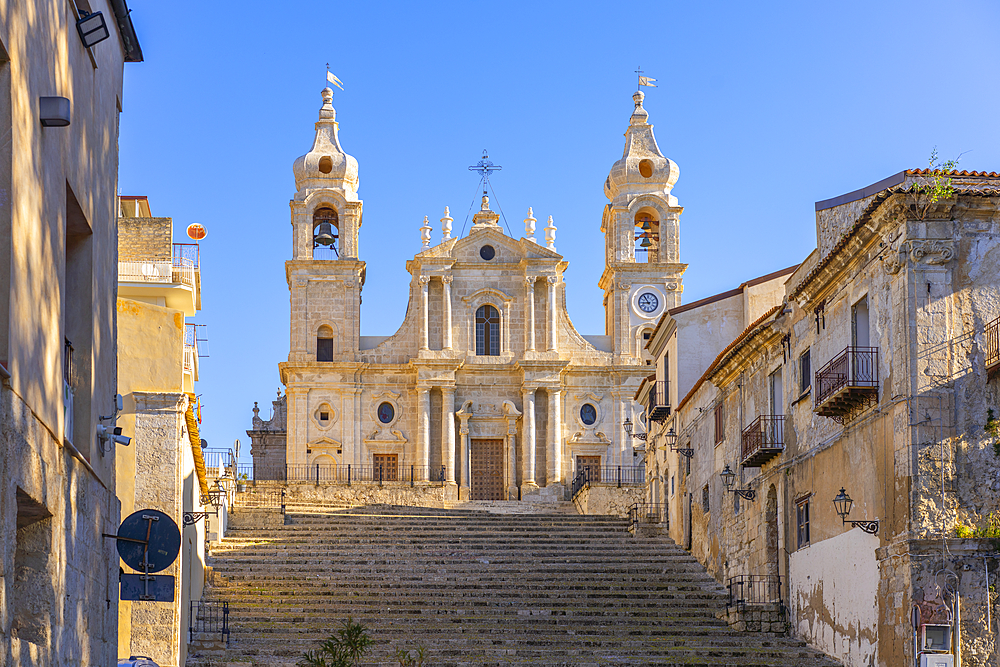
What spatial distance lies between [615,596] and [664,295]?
2778cm

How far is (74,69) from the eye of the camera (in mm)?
11250

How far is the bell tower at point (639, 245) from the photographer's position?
53.9 m

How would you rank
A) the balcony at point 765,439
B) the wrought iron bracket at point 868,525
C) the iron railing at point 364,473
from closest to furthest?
the wrought iron bracket at point 868,525, the balcony at point 765,439, the iron railing at point 364,473

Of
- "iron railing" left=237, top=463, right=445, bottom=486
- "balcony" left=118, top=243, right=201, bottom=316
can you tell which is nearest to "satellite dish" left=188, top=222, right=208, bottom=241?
"balcony" left=118, top=243, right=201, bottom=316

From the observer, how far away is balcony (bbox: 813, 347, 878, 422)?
20.3 meters

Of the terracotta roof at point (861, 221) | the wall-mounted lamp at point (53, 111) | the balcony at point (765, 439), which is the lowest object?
the balcony at point (765, 439)

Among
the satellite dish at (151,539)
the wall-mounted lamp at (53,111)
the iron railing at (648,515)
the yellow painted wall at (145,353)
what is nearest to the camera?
the wall-mounted lamp at (53,111)

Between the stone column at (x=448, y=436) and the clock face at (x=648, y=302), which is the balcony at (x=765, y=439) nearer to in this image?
the stone column at (x=448, y=436)

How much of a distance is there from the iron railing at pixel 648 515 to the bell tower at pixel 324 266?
680 inches

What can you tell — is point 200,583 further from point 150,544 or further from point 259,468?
point 259,468

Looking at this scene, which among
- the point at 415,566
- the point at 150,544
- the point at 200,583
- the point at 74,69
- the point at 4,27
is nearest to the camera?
the point at 4,27

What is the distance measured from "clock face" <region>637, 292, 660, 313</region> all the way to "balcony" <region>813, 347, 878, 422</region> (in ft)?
107

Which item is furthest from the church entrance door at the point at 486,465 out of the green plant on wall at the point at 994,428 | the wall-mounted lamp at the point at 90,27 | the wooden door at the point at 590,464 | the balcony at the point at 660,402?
the wall-mounted lamp at the point at 90,27

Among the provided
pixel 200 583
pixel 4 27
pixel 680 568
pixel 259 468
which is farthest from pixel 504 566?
pixel 259 468
